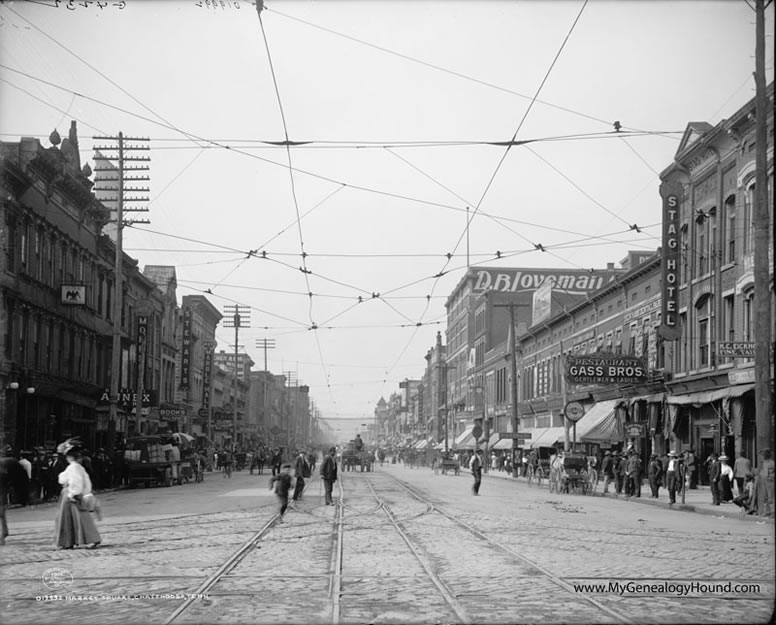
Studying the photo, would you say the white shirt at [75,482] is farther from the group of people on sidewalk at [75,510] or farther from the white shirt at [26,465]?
the white shirt at [26,465]

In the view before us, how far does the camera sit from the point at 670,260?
37.8 m

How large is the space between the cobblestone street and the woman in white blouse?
0.28m

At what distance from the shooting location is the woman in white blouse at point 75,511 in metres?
15.9

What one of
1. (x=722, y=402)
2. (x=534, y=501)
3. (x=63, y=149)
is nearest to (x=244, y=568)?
(x=534, y=501)

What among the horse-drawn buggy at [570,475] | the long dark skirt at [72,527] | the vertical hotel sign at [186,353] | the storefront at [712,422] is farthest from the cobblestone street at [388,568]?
the vertical hotel sign at [186,353]

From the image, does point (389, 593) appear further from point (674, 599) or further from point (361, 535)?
point (361, 535)

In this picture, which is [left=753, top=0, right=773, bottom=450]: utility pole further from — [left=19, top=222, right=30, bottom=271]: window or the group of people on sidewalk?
[left=19, top=222, right=30, bottom=271]: window

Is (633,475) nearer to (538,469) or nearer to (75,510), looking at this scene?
(538,469)

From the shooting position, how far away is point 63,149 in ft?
135

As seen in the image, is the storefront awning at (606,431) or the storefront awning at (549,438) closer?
the storefront awning at (606,431)

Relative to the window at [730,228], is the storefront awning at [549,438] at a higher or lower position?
lower

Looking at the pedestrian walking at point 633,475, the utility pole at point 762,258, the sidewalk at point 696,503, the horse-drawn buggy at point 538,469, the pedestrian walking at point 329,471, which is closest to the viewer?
the utility pole at point 762,258

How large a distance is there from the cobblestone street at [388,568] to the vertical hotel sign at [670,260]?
13.9 metres

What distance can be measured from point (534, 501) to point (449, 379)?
9764 centimetres
